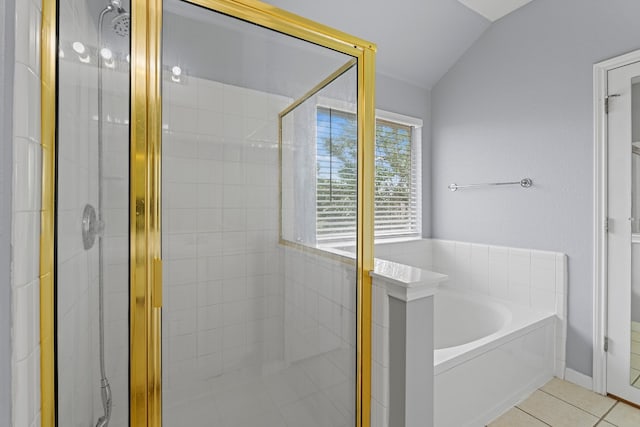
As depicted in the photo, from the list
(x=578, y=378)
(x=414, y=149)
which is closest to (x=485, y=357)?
(x=578, y=378)

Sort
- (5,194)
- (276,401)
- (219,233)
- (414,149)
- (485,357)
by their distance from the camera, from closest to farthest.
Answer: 1. (5,194)
2. (219,233)
3. (276,401)
4. (485,357)
5. (414,149)

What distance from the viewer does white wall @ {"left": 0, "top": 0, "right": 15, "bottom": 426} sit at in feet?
1.56

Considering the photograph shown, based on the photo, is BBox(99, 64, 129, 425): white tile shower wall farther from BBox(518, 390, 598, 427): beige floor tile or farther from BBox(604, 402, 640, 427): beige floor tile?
BBox(604, 402, 640, 427): beige floor tile

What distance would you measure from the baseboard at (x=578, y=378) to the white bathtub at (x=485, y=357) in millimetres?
86

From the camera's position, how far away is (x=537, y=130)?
225 centimetres

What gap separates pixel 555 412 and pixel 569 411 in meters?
0.08

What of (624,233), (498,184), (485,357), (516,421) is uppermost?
(498,184)

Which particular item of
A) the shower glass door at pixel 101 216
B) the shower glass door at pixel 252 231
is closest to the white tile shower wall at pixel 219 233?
the shower glass door at pixel 252 231

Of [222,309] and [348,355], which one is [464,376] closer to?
[348,355]

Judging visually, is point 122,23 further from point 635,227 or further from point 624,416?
point 624,416

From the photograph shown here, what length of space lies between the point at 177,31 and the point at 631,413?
9.45 feet

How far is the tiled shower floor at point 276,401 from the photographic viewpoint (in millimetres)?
1036

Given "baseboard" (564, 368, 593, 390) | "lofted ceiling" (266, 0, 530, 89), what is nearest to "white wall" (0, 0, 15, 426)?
"lofted ceiling" (266, 0, 530, 89)

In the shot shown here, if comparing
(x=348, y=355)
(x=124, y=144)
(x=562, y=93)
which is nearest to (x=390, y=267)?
(x=348, y=355)
